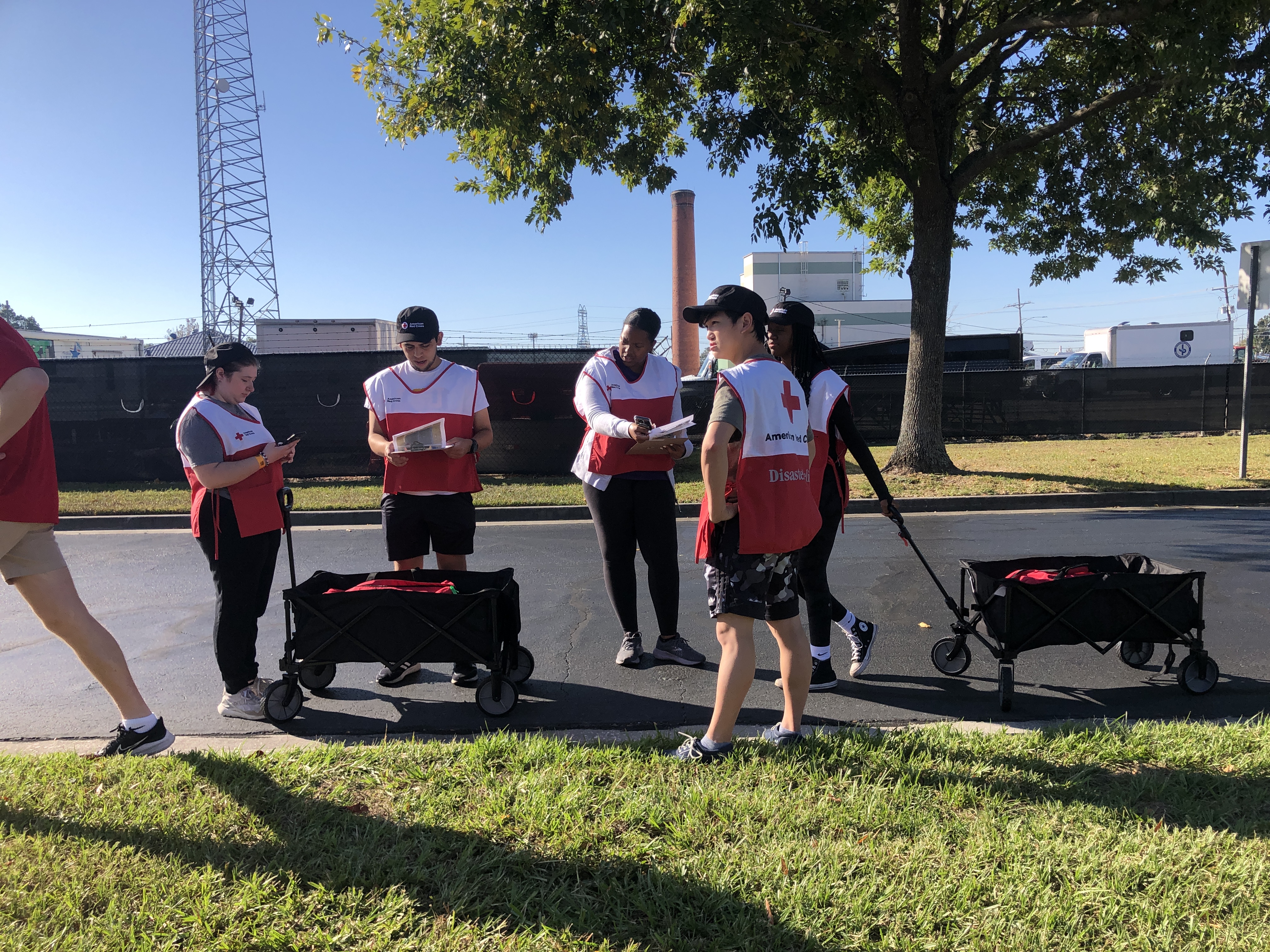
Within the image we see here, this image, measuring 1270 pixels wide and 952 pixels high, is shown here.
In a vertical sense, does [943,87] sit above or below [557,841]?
above

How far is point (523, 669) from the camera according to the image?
4414mm

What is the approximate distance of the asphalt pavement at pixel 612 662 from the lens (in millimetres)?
4004

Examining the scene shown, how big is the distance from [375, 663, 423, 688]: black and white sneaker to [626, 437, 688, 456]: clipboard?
1588 mm

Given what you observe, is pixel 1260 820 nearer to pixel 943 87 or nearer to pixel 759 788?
pixel 759 788

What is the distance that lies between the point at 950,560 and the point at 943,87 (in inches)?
302

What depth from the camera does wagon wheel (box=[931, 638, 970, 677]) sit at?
14.6 ft

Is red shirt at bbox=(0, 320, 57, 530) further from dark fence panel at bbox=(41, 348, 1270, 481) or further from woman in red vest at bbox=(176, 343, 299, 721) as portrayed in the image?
dark fence panel at bbox=(41, 348, 1270, 481)

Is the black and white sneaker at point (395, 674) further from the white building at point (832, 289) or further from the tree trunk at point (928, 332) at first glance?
the white building at point (832, 289)

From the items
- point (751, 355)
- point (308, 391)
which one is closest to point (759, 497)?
point (751, 355)

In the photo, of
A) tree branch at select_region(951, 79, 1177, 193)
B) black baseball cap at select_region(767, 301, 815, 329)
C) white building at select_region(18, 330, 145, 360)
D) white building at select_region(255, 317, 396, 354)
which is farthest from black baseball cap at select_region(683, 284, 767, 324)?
white building at select_region(18, 330, 145, 360)

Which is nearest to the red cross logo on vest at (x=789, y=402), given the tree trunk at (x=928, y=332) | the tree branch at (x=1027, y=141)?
the tree trunk at (x=928, y=332)

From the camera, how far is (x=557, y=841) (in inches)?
105

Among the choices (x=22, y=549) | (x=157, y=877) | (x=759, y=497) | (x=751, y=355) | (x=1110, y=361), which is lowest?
(x=157, y=877)

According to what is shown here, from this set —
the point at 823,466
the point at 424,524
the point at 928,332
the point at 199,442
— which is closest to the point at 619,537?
the point at 424,524
